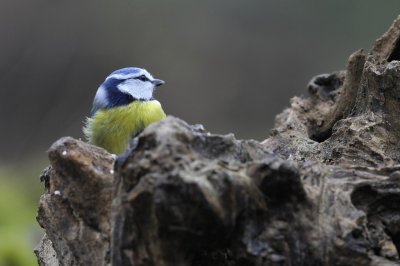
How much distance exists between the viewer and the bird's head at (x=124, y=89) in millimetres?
3504

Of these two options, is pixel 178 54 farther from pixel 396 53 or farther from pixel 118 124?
pixel 396 53

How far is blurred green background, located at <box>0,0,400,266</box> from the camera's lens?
371 inches

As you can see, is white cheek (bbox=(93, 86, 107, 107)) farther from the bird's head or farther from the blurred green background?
the blurred green background

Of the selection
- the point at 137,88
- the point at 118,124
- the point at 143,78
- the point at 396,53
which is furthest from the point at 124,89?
the point at 396,53

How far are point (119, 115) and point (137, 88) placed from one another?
15.3 inches

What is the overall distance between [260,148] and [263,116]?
795 cm

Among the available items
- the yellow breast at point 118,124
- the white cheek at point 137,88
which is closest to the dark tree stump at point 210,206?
the yellow breast at point 118,124

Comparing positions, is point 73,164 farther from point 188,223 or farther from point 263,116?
point 263,116

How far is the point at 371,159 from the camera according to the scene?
2223 millimetres

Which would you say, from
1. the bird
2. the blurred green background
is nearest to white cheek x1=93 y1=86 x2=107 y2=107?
the bird

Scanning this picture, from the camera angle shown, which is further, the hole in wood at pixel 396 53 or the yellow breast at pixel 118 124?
the yellow breast at pixel 118 124

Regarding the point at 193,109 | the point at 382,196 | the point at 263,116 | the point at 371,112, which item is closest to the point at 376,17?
the point at 263,116

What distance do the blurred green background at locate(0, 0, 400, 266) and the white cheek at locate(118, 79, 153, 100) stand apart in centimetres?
529

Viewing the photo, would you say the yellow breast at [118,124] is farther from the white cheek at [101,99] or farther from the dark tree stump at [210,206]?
the dark tree stump at [210,206]
